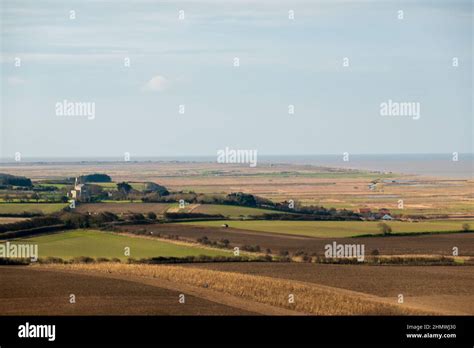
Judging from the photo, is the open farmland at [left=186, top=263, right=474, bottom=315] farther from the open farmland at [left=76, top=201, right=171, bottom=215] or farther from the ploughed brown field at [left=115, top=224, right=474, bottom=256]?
the open farmland at [left=76, top=201, right=171, bottom=215]

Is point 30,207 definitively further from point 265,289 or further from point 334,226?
point 265,289

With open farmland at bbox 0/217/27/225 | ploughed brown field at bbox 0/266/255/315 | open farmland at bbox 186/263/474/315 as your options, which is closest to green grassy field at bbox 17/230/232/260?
open farmland at bbox 0/217/27/225

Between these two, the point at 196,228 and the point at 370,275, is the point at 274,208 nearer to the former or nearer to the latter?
the point at 196,228

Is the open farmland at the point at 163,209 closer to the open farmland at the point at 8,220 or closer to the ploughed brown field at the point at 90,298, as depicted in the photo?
the open farmland at the point at 8,220

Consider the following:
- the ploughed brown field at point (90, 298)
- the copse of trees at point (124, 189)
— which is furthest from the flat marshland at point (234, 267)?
the copse of trees at point (124, 189)

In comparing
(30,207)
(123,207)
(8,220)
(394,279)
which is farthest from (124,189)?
(394,279)

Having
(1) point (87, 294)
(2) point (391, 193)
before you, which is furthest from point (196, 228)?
(2) point (391, 193)
